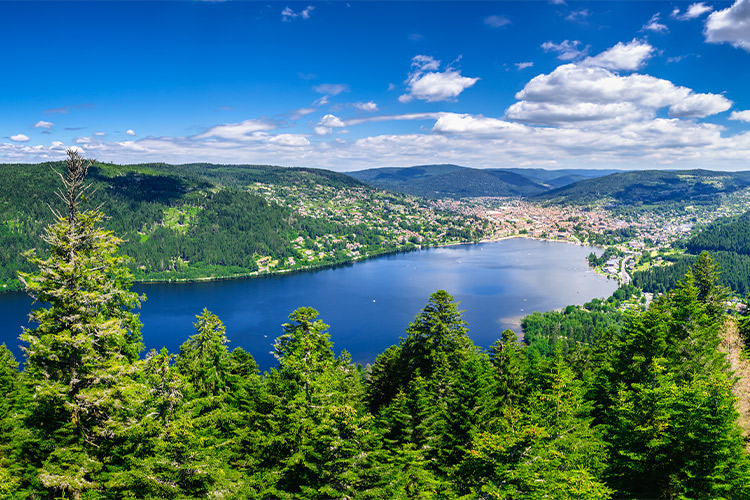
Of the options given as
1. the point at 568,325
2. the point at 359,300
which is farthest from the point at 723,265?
the point at 359,300

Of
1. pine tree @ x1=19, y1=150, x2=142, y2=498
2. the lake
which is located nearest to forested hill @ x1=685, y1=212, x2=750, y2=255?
the lake

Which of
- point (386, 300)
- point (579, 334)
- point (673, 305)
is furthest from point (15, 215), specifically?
point (673, 305)

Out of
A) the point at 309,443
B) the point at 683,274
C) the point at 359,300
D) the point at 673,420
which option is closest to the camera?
the point at 309,443

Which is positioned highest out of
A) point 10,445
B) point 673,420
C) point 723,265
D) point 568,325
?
point 673,420

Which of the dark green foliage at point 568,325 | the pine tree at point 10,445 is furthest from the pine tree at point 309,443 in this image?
the dark green foliage at point 568,325

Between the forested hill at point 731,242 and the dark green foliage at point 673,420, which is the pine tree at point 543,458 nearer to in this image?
the dark green foliage at point 673,420

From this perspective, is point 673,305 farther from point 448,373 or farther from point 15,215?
point 15,215

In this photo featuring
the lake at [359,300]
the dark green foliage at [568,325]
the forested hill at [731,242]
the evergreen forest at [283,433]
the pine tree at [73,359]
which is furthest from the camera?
the forested hill at [731,242]

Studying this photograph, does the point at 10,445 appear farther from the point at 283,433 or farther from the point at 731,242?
the point at 731,242
